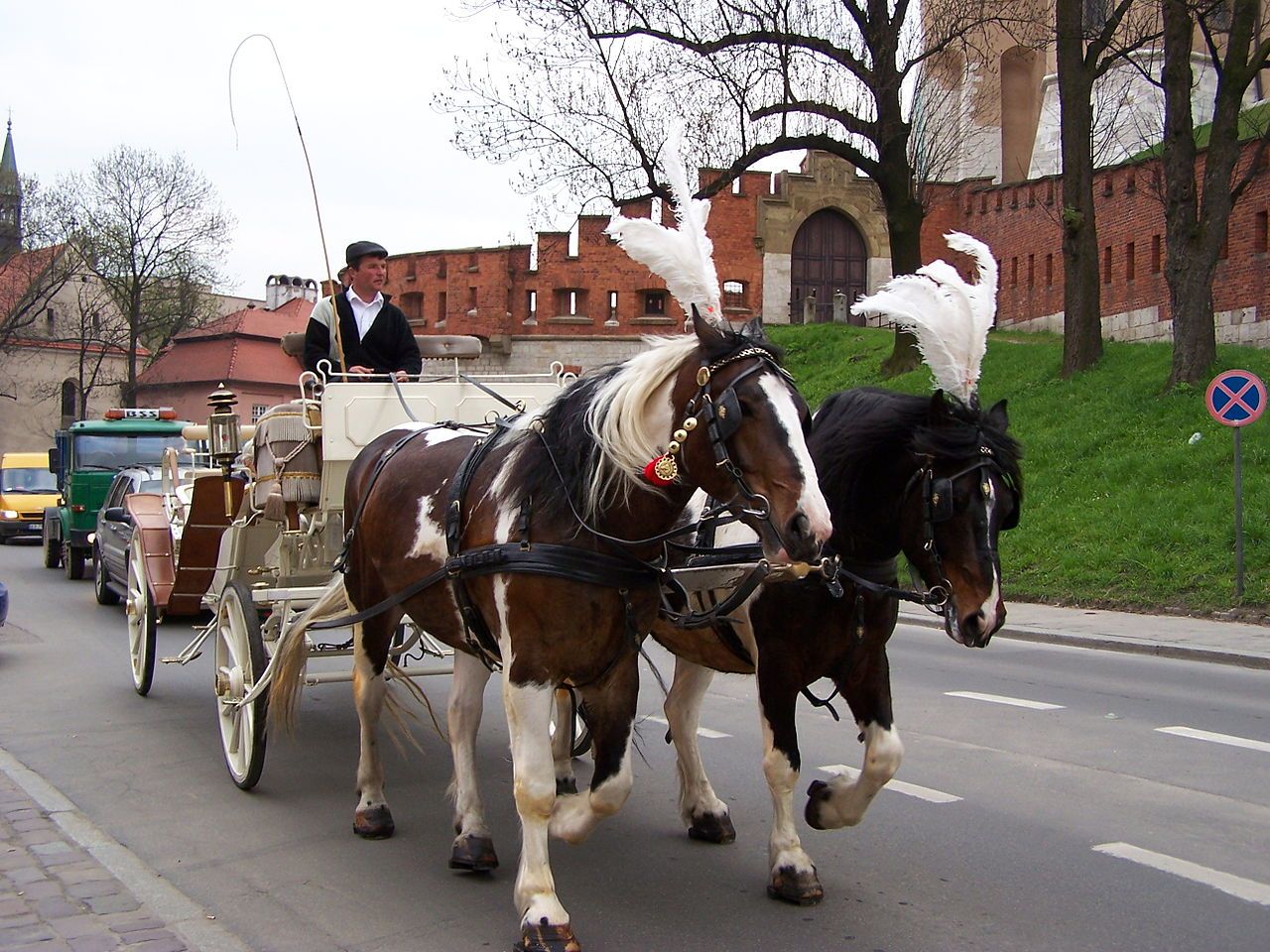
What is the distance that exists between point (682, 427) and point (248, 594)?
3.66 metres

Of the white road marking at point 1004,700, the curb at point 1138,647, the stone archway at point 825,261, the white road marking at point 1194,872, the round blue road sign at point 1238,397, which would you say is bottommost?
the curb at point 1138,647

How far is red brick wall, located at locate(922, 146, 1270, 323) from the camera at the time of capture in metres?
25.0

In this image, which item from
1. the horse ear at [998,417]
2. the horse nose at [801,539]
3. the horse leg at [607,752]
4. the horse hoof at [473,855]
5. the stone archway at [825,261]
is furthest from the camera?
the stone archway at [825,261]

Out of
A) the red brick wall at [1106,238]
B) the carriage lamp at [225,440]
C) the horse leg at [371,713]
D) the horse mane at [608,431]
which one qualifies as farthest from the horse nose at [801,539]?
the red brick wall at [1106,238]

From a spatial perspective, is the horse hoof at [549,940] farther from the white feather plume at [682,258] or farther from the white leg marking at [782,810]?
the white feather plume at [682,258]

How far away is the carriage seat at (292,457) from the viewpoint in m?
6.91

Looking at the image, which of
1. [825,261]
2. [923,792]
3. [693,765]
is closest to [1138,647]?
[923,792]

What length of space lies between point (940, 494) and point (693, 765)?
1843 mm

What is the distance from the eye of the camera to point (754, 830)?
571cm

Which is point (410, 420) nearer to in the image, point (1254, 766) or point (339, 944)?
point (339, 944)

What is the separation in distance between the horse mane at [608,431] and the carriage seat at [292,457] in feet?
8.72

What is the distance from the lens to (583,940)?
4.38 metres

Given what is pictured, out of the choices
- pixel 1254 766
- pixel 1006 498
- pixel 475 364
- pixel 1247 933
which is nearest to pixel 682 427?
pixel 1006 498

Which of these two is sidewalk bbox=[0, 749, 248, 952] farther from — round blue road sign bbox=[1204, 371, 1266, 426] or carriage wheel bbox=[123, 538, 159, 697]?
round blue road sign bbox=[1204, 371, 1266, 426]
